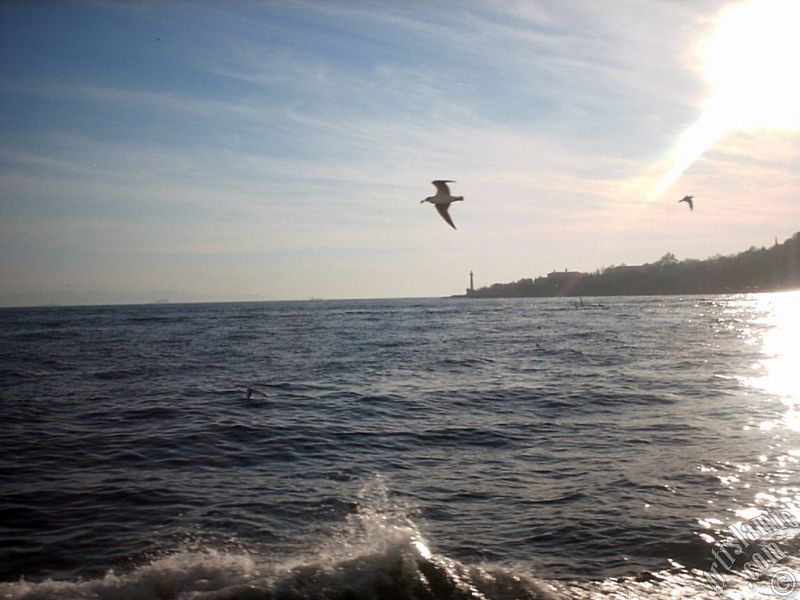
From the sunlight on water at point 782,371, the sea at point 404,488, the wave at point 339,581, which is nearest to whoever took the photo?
the wave at point 339,581

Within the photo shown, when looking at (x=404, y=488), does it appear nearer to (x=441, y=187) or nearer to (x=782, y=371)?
(x=441, y=187)

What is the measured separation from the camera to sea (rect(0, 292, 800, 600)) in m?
6.39

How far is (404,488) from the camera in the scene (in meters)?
9.27

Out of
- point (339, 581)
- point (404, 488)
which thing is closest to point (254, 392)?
point (404, 488)

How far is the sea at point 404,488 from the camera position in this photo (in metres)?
6.39

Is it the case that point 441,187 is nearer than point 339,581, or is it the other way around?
point 339,581

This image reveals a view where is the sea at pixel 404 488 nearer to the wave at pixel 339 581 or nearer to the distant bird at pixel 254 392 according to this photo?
the wave at pixel 339 581

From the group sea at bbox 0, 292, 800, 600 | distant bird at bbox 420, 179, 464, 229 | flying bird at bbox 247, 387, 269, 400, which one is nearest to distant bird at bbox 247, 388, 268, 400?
flying bird at bbox 247, 387, 269, 400

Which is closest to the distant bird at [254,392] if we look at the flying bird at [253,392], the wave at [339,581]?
the flying bird at [253,392]

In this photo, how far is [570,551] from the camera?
696 centimetres

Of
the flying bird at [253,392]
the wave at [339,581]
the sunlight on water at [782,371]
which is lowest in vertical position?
the wave at [339,581]

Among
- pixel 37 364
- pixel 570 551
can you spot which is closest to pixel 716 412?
pixel 570 551

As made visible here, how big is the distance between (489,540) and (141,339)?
125 feet

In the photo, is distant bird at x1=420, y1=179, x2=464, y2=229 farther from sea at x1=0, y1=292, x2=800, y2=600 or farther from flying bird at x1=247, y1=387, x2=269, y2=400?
flying bird at x1=247, y1=387, x2=269, y2=400
